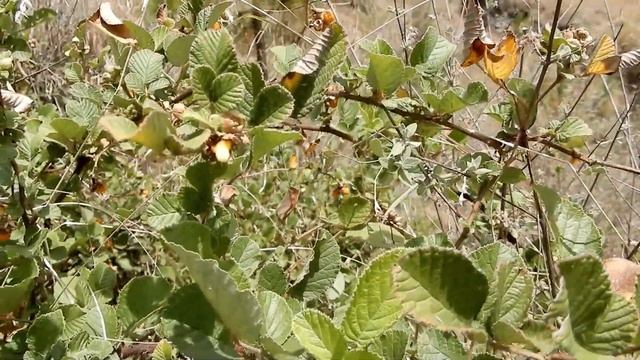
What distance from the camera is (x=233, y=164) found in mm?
482

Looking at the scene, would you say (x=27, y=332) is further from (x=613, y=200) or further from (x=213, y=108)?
(x=613, y=200)

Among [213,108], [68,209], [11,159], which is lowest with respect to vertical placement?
[68,209]

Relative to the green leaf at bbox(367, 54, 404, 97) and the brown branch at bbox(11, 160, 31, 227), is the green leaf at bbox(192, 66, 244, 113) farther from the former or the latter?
the brown branch at bbox(11, 160, 31, 227)

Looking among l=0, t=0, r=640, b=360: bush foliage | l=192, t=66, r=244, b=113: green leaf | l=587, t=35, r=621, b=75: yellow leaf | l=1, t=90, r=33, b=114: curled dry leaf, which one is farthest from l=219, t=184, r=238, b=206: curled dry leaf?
l=587, t=35, r=621, b=75: yellow leaf

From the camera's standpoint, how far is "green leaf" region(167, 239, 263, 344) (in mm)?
352

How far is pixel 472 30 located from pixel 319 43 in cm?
19

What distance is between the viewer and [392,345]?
0.44m

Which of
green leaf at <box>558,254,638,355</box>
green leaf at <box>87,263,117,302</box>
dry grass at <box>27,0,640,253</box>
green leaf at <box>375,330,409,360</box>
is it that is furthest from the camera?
dry grass at <box>27,0,640,253</box>

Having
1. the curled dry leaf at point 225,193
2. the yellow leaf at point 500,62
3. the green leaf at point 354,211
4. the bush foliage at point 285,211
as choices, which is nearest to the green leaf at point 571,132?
the bush foliage at point 285,211

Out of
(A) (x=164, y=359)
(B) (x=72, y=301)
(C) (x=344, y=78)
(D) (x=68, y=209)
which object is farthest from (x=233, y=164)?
(D) (x=68, y=209)

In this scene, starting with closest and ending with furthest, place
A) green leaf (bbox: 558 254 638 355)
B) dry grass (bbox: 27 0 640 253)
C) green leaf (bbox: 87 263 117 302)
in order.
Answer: green leaf (bbox: 558 254 638 355) < green leaf (bbox: 87 263 117 302) < dry grass (bbox: 27 0 640 253)

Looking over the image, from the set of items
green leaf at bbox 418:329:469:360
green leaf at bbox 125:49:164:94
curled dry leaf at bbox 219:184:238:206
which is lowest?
green leaf at bbox 418:329:469:360

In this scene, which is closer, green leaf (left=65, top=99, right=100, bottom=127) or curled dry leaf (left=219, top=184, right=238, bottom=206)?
curled dry leaf (left=219, top=184, right=238, bottom=206)

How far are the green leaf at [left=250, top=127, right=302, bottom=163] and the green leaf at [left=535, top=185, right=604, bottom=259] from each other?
8.0 inches
